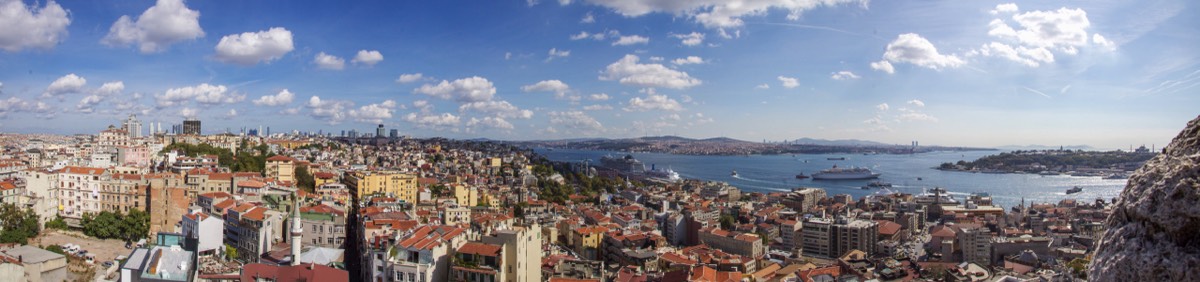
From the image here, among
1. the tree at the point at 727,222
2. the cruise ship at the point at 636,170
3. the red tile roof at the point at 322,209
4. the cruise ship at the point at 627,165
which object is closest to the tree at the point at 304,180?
the red tile roof at the point at 322,209

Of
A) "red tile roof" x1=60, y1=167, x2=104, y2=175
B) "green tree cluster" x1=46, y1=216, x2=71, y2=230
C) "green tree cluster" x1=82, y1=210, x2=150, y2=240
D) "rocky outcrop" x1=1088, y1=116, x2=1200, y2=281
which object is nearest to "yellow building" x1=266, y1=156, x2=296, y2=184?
"red tile roof" x1=60, y1=167, x2=104, y2=175

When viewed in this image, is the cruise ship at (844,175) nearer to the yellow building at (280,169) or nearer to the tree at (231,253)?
the yellow building at (280,169)

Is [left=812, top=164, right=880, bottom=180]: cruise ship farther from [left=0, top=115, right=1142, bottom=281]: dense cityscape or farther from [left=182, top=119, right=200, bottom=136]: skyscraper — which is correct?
[left=182, top=119, right=200, bottom=136]: skyscraper

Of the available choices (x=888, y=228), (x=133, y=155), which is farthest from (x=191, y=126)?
(x=888, y=228)

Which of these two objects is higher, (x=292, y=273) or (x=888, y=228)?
(x=292, y=273)

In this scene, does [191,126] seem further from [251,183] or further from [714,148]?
[714,148]

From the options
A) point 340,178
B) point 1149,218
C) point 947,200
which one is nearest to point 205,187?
point 340,178
